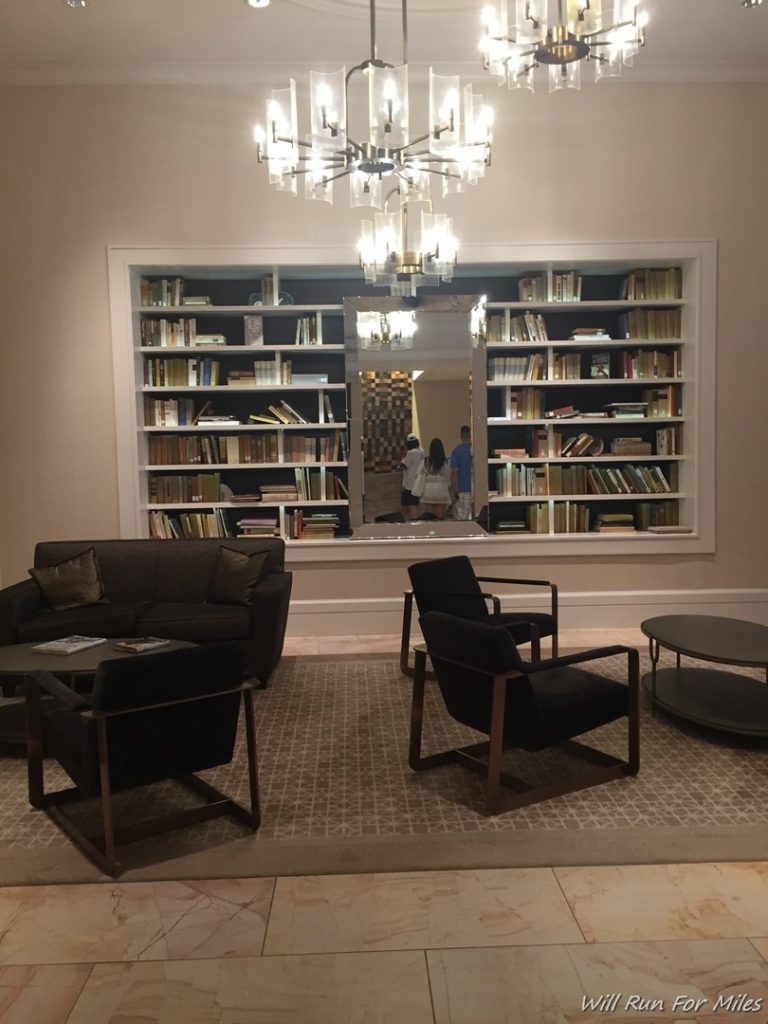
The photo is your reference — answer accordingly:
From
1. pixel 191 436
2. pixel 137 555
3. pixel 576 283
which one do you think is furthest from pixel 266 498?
pixel 576 283

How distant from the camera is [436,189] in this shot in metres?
5.63

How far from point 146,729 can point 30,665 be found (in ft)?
3.69

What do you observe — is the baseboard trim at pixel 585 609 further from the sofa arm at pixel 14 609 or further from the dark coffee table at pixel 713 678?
the sofa arm at pixel 14 609

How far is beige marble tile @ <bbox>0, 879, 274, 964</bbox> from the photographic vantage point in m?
2.23

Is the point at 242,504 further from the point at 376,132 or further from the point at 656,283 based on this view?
the point at 656,283

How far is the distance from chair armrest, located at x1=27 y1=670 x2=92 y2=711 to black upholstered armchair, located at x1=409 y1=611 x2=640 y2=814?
52.2 inches

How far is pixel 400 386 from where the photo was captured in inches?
230

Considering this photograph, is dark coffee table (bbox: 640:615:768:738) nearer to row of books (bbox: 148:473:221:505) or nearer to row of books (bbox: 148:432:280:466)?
row of books (bbox: 148:432:280:466)

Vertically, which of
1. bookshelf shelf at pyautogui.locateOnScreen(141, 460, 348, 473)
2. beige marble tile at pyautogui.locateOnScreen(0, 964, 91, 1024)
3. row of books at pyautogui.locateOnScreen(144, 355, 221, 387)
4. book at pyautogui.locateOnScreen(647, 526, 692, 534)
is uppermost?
row of books at pyautogui.locateOnScreen(144, 355, 221, 387)

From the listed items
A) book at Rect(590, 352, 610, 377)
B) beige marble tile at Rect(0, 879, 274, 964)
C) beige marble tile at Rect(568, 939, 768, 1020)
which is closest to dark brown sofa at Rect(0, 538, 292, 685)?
beige marble tile at Rect(0, 879, 274, 964)

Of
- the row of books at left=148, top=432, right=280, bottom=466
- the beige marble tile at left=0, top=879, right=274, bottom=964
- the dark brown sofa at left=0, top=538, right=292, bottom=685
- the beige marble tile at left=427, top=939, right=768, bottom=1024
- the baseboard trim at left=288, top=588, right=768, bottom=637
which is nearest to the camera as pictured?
the beige marble tile at left=427, top=939, right=768, bottom=1024

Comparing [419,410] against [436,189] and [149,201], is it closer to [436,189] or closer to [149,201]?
[436,189]

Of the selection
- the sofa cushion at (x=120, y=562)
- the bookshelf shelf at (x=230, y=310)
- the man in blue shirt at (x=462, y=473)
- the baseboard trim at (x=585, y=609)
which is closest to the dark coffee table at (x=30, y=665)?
the sofa cushion at (x=120, y=562)

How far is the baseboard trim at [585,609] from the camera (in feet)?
19.0
